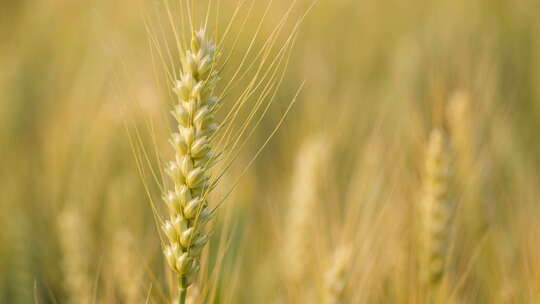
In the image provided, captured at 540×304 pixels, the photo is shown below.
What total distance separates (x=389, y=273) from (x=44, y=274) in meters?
1.05

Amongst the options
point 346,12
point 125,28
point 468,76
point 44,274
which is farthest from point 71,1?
point 468,76

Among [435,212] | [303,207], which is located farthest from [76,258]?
[435,212]

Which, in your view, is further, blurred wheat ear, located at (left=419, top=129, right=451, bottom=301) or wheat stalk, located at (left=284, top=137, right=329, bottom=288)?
wheat stalk, located at (left=284, top=137, right=329, bottom=288)

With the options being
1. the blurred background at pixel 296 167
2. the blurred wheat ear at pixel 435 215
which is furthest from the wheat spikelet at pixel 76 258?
the blurred wheat ear at pixel 435 215

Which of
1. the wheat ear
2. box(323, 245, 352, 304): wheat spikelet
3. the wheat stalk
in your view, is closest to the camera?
the wheat ear

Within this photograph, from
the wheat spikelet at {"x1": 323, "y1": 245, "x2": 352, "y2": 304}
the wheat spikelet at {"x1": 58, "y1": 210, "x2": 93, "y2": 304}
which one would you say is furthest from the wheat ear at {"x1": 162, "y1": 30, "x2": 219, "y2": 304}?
the wheat spikelet at {"x1": 58, "y1": 210, "x2": 93, "y2": 304}

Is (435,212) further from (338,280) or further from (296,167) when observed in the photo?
(296,167)

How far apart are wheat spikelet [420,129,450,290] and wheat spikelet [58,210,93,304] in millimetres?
869

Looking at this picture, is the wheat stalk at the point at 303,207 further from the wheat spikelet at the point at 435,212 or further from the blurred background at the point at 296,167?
the wheat spikelet at the point at 435,212

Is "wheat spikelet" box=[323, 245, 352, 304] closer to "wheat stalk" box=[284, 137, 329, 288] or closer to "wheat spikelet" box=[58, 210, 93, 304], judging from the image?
"wheat stalk" box=[284, 137, 329, 288]

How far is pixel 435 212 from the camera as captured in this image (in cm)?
136

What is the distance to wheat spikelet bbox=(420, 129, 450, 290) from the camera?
4.37ft

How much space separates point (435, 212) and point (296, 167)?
0.64 m

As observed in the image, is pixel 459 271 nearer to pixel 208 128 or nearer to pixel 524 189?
pixel 524 189
